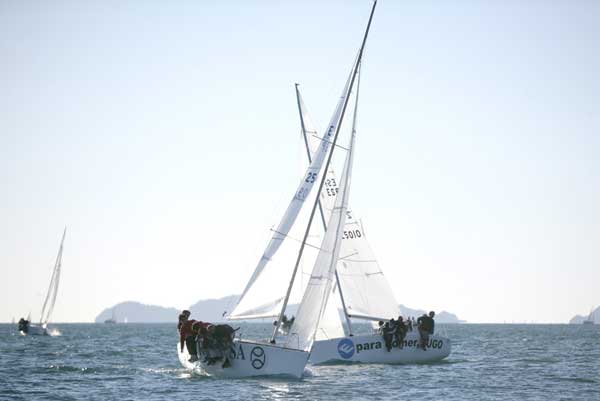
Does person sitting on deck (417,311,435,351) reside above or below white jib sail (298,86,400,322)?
below

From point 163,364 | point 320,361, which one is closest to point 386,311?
point 320,361

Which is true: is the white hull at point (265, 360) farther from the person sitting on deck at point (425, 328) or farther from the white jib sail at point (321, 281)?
the person sitting on deck at point (425, 328)

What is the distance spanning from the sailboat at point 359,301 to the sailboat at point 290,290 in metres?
5.66

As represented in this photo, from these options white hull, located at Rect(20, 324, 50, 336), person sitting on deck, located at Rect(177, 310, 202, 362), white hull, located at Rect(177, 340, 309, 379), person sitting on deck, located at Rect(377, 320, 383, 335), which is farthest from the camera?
white hull, located at Rect(20, 324, 50, 336)

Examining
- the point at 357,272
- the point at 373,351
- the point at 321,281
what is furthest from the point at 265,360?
the point at 357,272

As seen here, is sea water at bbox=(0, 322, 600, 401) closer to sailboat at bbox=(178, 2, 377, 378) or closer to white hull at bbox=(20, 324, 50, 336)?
sailboat at bbox=(178, 2, 377, 378)

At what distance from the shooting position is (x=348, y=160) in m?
32.3

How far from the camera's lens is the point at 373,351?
35969mm

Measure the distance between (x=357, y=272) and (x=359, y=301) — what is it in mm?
1184

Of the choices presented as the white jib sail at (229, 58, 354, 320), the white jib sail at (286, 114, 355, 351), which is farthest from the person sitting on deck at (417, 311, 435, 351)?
the white jib sail at (229, 58, 354, 320)

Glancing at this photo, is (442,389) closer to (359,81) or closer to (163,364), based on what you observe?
(359,81)

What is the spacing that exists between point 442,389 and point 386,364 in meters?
8.11

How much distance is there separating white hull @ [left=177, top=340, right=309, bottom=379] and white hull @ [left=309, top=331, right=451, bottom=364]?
20.4 ft

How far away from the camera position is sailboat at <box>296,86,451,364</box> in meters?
36.0
